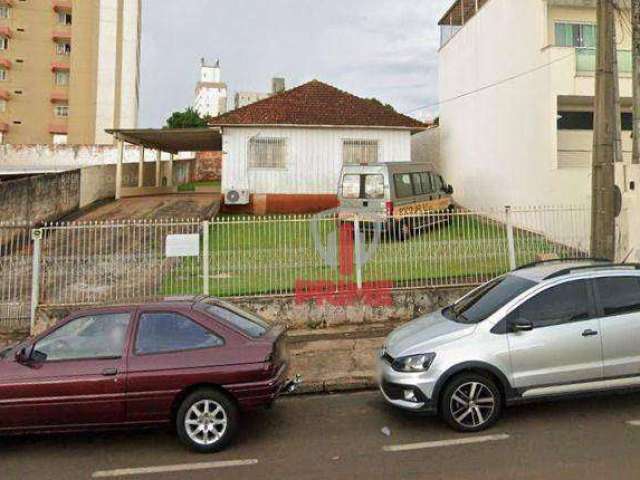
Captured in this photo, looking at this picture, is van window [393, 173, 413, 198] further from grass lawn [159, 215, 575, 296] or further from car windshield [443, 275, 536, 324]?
car windshield [443, 275, 536, 324]

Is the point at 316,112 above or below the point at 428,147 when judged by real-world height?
below

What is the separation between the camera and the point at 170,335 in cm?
467

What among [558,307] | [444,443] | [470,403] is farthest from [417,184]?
[444,443]

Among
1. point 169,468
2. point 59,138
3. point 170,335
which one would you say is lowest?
point 169,468

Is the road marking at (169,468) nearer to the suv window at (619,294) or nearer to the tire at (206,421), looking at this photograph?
the tire at (206,421)

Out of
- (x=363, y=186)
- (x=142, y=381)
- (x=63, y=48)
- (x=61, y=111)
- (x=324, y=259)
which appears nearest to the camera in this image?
(x=142, y=381)

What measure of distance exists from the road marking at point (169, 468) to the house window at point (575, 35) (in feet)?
55.3

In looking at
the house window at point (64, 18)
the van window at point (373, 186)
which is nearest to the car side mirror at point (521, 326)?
the van window at point (373, 186)

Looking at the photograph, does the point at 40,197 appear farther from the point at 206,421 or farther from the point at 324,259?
the point at 206,421

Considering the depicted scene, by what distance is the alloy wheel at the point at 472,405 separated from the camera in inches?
185

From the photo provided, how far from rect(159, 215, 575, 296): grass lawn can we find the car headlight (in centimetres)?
435

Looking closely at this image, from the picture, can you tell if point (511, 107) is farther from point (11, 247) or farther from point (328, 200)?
point (11, 247)

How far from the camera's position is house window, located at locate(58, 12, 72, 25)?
43.3 metres

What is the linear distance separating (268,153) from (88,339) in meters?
15.4
